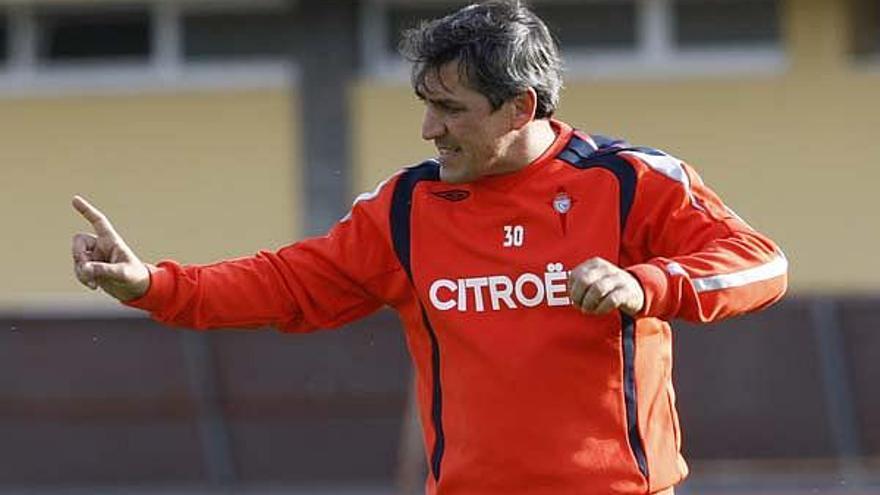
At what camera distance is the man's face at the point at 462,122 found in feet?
16.0

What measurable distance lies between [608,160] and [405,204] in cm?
48

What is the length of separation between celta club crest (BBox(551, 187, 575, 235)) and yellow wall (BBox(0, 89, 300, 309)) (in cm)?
1146

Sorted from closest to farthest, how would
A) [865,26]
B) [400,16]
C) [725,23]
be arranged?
1. [865,26]
2. [725,23]
3. [400,16]

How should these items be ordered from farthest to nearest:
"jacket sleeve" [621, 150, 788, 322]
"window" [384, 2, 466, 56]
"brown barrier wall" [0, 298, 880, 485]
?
"window" [384, 2, 466, 56] < "brown barrier wall" [0, 298, 880, 485] < "jacket sleeve" [621, 150, 788, 322]

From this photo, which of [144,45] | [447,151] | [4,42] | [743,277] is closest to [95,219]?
[447,151]

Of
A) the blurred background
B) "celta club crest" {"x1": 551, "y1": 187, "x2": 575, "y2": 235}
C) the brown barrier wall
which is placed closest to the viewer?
"celta club crest" {"x1": 551, "y1": 187, "x2": 575, "y2": 235}

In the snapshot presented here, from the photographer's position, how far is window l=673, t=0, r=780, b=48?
52.2 feet

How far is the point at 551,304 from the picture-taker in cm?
479

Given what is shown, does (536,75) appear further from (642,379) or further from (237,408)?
(237,408)

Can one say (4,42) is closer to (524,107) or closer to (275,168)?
(275,168)

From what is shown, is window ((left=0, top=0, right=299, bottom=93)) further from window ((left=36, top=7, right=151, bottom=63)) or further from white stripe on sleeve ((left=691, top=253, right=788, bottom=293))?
white stripe on sleeve ((left=691, top=253, right=788, bottom=293))

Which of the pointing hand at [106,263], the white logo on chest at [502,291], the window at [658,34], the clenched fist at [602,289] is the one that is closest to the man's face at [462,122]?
the white logo on chest at [502,291]

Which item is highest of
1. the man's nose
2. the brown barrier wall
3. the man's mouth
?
the man's nose

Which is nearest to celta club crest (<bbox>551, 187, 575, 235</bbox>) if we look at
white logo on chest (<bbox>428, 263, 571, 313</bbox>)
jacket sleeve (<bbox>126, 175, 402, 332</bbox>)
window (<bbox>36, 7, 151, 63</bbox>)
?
white logo on chest (<bbox>428, 263, 571, 313</bbox>)
